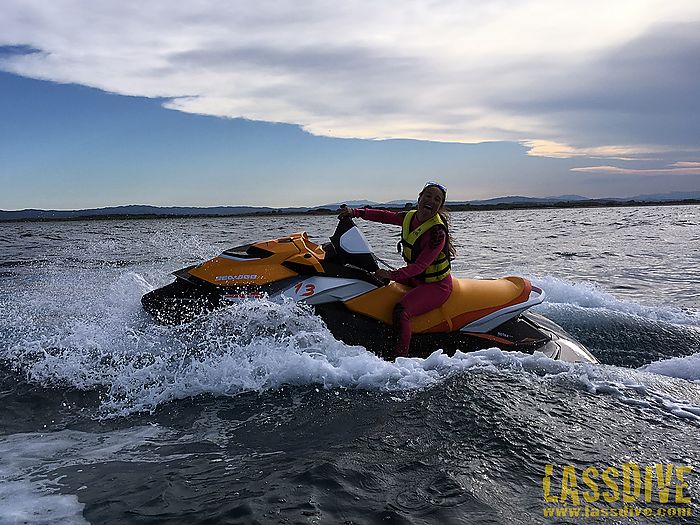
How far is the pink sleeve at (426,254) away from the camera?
4.87 metres

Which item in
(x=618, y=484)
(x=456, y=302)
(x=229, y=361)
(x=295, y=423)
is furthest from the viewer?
(x=456, y=302)

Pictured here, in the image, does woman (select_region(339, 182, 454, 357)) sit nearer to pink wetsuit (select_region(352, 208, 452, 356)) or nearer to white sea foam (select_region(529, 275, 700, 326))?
pink wetsuit (select_region(352, 208, 452, 356))

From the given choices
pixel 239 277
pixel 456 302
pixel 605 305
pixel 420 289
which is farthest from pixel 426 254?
pixel 605 305

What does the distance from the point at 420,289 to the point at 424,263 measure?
10.3 inches

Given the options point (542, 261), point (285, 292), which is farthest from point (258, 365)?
point (542, 261)

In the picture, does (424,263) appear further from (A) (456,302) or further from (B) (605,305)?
(B) (605,305)

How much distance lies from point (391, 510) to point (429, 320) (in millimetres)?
2594

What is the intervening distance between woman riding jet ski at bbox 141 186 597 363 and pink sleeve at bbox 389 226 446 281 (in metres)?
0.18

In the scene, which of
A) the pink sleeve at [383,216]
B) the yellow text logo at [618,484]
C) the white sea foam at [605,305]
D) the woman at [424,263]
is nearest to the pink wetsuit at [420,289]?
the woman at [424,263]

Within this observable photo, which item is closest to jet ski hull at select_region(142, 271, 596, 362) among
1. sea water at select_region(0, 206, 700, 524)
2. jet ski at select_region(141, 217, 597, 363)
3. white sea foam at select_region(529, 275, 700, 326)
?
jet ski at select_region(141, 217, 597, 363)

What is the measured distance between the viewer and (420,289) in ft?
16.4

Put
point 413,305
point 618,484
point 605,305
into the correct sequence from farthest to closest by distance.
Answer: point 605,305 < point 413,305 < point 618,484

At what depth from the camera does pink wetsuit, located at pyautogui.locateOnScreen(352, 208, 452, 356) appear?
484 centimetres

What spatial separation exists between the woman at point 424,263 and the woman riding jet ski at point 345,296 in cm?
9
